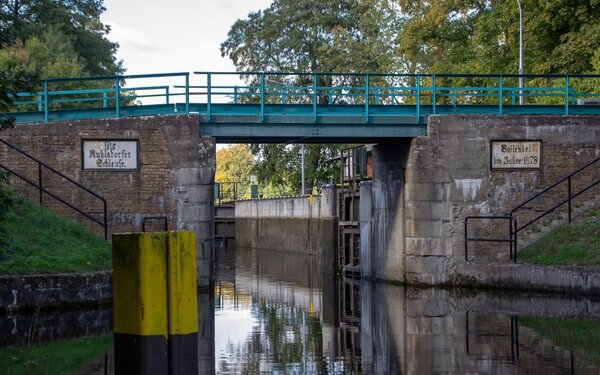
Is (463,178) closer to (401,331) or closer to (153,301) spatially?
(401,331)

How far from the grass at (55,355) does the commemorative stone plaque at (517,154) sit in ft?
45.2

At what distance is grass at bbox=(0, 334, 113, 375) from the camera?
12.4 m

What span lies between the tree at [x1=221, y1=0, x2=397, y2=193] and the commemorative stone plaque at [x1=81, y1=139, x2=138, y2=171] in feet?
114

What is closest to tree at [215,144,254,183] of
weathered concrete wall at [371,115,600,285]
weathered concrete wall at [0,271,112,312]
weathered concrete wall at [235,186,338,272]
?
weathered concrete wall at [235,186,338,272]

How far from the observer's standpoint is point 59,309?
19.3 m

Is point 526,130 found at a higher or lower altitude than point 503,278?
higher

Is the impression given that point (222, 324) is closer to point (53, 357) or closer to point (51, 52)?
point (53, 357)

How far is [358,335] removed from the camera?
16703 mm

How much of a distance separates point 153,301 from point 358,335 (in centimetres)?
881

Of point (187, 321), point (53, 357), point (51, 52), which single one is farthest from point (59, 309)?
point (51, 52)

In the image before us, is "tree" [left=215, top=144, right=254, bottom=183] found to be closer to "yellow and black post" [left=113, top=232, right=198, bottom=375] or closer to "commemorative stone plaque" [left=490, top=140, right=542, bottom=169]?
"commemorative stone plaque" [left=490, top=140, right=542, bottom=169]

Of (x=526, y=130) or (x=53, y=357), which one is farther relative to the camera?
(x=526, y=130)

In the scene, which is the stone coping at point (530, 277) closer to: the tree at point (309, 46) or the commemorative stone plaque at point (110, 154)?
the commemorative stone plaque at point (110, 154)

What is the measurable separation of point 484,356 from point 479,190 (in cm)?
1319
